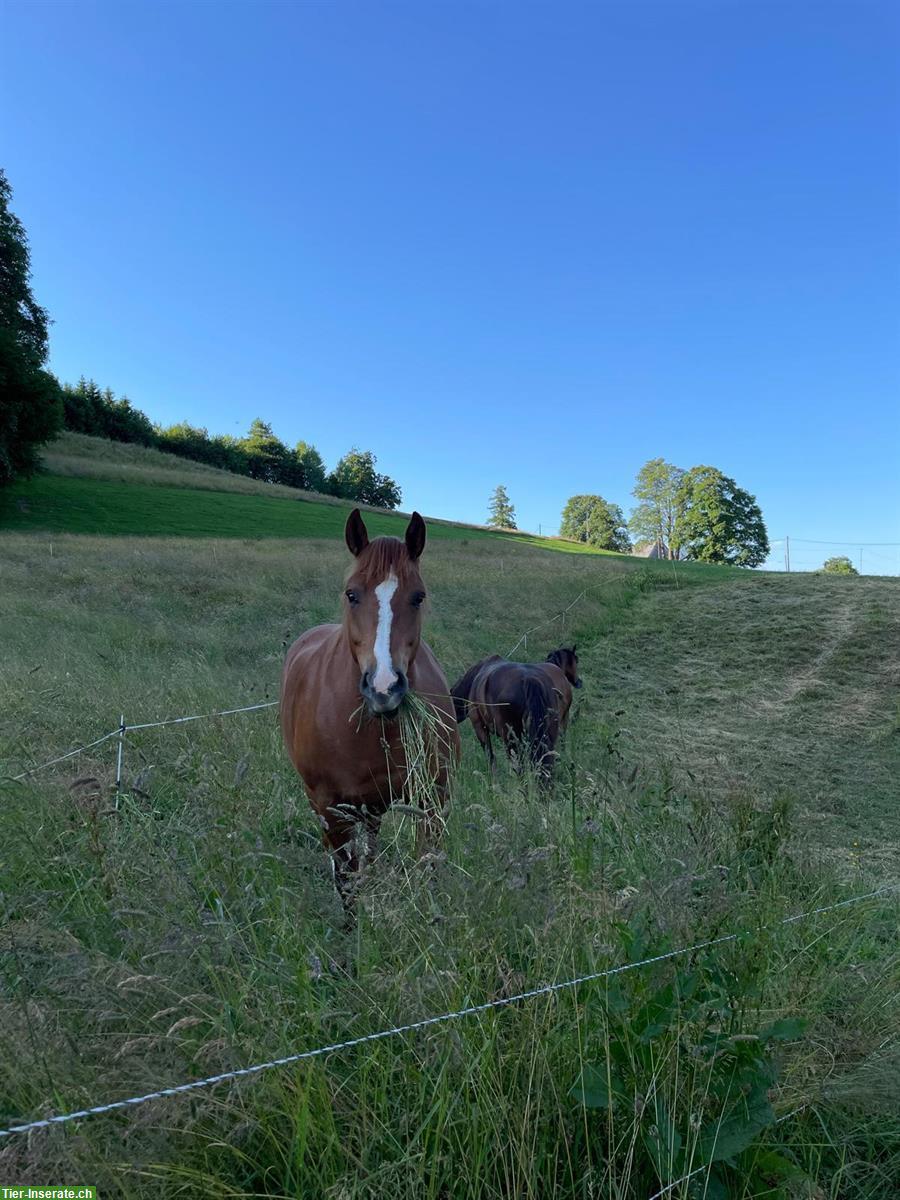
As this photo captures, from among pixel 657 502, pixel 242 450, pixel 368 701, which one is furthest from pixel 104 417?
pixel 368 701

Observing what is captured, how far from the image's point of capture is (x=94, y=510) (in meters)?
31.7

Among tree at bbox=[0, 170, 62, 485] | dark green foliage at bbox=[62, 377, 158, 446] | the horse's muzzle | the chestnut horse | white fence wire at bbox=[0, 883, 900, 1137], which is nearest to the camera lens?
white fence wire at bbox=[0, 883, 900, 1137]

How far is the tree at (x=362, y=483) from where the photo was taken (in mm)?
81438

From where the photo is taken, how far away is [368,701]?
9.68 feet

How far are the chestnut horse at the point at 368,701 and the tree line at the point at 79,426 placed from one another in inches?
1243

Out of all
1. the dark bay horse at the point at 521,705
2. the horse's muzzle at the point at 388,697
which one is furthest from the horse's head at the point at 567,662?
the horse's muzzle at the point at 388,697

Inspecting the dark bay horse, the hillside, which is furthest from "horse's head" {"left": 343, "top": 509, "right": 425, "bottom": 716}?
the hillside

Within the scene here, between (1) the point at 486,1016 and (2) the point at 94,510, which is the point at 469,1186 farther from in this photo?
(2) the point at 94,510

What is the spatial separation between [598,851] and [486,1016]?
161 centimetres

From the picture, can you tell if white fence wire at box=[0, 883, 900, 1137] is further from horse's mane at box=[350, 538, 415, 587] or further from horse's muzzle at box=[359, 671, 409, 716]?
horse's mane at box=[350, 538, 415, 587]

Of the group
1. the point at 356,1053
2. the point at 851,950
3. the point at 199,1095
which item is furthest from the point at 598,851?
the point at 199,1095

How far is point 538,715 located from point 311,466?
7961 cm

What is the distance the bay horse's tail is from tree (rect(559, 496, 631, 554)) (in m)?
77.0

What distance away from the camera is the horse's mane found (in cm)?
328
